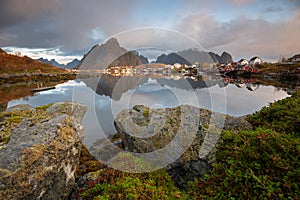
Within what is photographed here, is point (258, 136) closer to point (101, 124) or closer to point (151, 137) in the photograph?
point (151, 137)

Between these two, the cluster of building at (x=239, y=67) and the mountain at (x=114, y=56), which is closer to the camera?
the mountain at (x=114, y=56)

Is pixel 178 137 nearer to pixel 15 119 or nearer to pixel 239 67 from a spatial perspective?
pixel 15 119

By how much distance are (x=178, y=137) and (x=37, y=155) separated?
179 inches

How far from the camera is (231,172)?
141 inches

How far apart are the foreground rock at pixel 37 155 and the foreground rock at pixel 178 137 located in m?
2.31

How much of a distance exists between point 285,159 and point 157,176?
3.77 m

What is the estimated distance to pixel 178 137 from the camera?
6.82 meters

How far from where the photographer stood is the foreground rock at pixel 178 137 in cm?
640

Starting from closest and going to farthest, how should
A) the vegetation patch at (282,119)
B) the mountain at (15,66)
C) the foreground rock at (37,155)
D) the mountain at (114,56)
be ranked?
the foreground rock at (37,155) < the vegetation patch at (282,119) < the mountain at (114,56) < the mountain at (15,66)

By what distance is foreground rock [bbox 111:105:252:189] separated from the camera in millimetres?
6402

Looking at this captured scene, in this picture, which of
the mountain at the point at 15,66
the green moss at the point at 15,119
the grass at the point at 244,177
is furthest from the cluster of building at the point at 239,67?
the mountain at the point at 15,66

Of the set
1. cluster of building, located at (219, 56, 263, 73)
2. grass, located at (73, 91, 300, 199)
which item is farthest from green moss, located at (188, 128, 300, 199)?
cluster of building, located at (219, 56, 263, 73)

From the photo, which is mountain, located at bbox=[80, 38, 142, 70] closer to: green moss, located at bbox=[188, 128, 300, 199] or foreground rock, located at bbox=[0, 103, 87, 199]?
foreground rock, located at bbox=[0, 103, 87, 199]

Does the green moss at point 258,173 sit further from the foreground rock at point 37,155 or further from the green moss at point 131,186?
the foreground rock at point 37,155
